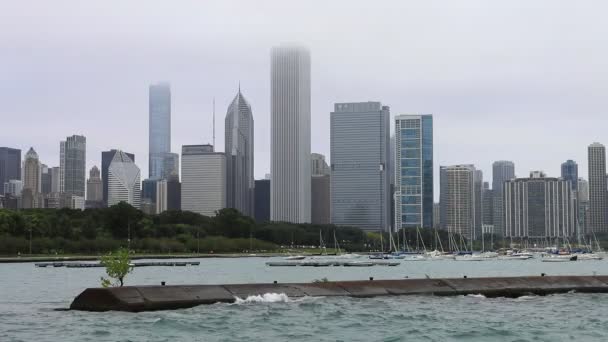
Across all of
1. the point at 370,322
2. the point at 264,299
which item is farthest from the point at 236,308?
the point at 370,322

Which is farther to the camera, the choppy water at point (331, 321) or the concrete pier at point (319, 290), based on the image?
the concrete pier at point (319, 290)

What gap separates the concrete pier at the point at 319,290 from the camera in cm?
5903

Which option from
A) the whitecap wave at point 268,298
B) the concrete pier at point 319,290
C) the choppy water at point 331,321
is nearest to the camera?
the choppy water at point 331,321

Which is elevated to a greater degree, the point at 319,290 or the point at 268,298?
the point at 319,290

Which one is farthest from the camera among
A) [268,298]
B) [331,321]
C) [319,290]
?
[319,290]

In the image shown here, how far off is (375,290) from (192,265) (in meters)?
132

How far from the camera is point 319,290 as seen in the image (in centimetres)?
6962

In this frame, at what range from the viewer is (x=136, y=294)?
59.4 meters

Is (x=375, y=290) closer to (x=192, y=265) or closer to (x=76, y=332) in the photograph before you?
(x=76, y=332)

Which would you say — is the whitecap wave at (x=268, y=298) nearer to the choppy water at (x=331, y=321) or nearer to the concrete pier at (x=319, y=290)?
the choppy water at (x=331, y=321)

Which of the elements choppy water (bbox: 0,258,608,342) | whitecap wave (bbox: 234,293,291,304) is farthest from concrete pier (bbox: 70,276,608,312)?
choppy water (bbox: 0,258,608,342)

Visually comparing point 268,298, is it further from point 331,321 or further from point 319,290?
point 331,321

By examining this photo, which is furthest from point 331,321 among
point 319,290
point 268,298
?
point 319,290

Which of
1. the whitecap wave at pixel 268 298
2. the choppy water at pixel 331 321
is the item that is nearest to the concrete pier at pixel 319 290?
the whitecap wave at pixel 268 298
